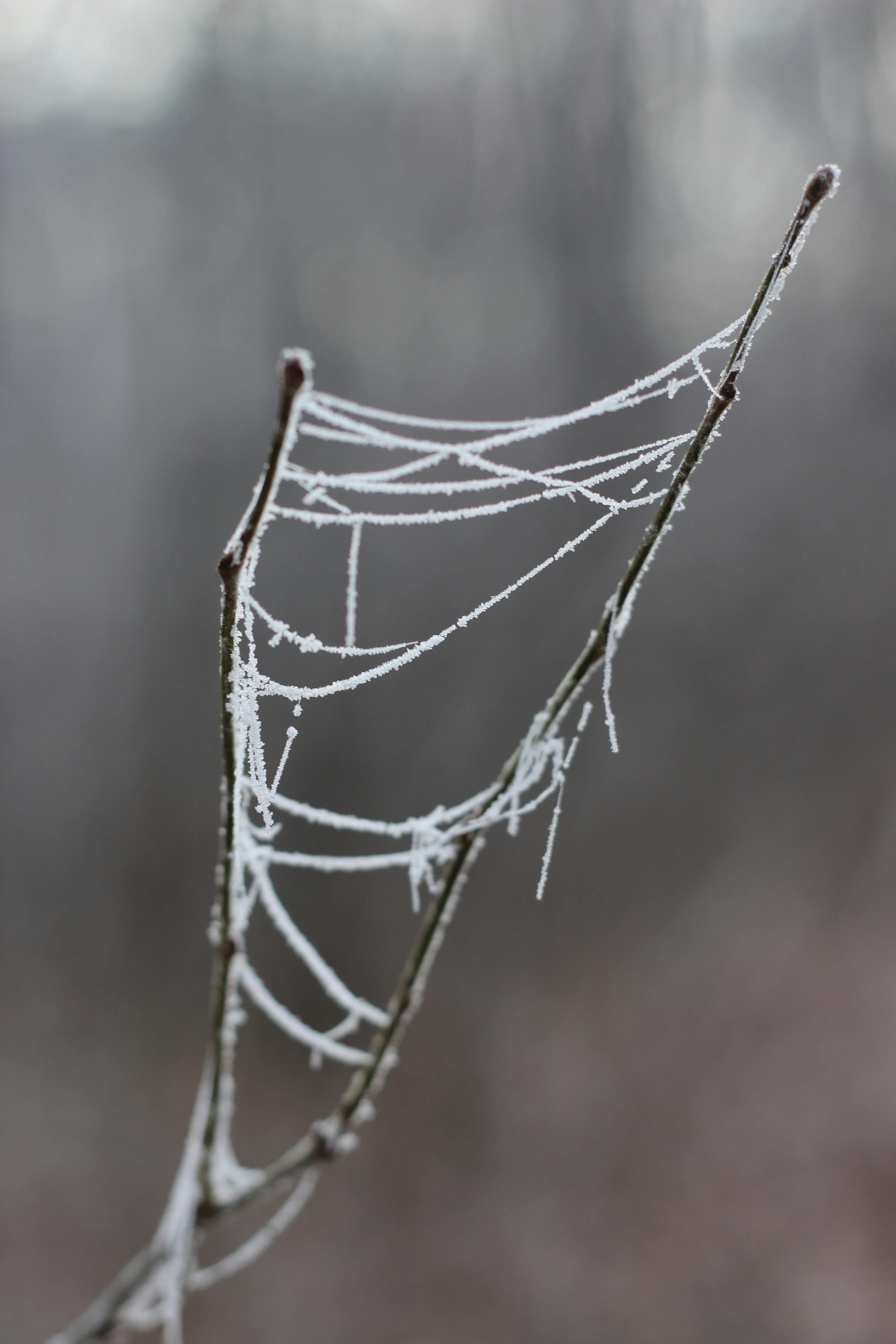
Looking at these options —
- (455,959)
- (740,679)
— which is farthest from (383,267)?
(455,959)

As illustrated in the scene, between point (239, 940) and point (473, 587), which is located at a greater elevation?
point (239, 940)

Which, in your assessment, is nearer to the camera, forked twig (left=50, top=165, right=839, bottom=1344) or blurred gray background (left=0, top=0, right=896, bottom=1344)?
forked twig (left=50, top=165, right=839, bottom=1344)

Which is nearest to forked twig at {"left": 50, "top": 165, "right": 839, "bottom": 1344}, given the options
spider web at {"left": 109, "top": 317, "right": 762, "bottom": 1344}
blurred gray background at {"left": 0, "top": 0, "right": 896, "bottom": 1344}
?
spider web at {"left": 109, "top": 317, "right": 762, "bottom": 1344}

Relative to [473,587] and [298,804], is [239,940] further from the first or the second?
[473,587]

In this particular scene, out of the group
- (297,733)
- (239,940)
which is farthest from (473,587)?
(239,940)

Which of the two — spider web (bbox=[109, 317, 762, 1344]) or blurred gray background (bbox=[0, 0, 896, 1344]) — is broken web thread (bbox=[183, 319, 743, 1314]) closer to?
spider web (bbox=[109, 317, 762, 1344])

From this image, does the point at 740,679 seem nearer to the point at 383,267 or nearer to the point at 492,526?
the point at 492,526

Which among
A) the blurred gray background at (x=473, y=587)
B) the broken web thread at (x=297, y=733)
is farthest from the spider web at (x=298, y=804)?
the blurred gray background at (x=473, y=587)
